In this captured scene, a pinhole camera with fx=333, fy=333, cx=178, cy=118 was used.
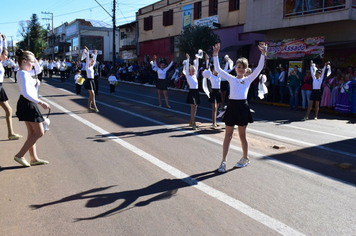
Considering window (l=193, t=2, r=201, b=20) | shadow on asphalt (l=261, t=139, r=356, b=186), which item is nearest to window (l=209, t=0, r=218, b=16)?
window (l=193, t=2, r=201, b=20)

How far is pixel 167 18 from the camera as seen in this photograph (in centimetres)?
3722

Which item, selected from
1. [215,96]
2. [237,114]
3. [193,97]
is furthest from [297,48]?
[237,114]

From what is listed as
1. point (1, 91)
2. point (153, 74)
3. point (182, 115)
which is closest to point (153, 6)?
point (153, 74)

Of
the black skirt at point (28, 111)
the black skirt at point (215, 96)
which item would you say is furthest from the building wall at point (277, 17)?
the black skirt at point (28, 111)

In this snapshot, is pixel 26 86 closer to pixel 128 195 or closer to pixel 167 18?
pixel 128 195

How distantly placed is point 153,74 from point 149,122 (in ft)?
66.3

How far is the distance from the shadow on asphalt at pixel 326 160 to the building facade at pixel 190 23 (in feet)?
57.9

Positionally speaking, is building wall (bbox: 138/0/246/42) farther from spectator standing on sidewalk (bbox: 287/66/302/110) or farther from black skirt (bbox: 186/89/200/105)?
black skirt (bbox: 186/89/200/105)

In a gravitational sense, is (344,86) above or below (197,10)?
below

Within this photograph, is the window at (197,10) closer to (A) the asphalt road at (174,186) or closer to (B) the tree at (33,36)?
(A) the asphalt road at (174,186)

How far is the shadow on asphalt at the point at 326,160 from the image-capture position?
5.93m

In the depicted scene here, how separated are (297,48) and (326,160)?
14025 mm

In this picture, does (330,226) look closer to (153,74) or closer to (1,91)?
(1,91)

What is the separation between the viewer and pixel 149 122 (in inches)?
428
